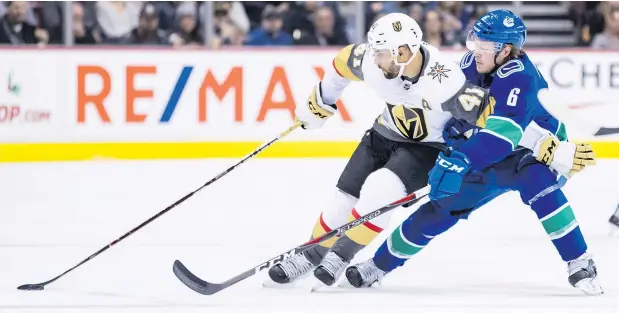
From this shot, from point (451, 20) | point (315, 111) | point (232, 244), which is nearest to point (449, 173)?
point (315, 111)

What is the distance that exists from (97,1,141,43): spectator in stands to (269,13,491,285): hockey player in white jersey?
12.5 feet

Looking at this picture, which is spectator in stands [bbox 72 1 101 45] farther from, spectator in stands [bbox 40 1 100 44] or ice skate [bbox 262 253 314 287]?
ice skate [bbox 262 253 314 287]

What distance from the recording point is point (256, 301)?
3852mm

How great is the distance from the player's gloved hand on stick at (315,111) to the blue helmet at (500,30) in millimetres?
683

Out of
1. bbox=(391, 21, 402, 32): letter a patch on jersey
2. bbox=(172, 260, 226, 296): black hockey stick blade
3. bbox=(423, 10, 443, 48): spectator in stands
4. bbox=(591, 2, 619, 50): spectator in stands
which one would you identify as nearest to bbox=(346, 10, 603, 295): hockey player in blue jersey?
bbox=(391, 21, 402, 32): letter a patch on jersey

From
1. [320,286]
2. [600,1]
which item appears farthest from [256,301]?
[600,1]

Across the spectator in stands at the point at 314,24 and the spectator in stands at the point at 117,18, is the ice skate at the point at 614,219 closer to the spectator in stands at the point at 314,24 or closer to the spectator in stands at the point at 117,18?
the spectator in stands at the point at 314,24

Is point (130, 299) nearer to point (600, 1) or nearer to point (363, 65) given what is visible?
point (363, 65)

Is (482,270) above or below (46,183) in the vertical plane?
above

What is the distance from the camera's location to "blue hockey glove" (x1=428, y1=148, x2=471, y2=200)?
3.66 metres

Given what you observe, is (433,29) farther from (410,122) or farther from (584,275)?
(584,275)

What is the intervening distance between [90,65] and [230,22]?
100cm

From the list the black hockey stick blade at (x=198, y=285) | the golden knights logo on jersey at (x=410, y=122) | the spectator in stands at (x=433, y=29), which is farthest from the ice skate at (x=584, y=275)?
the spectator in stands at (x=433, y=29)

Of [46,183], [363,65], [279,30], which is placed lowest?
[46,183]
